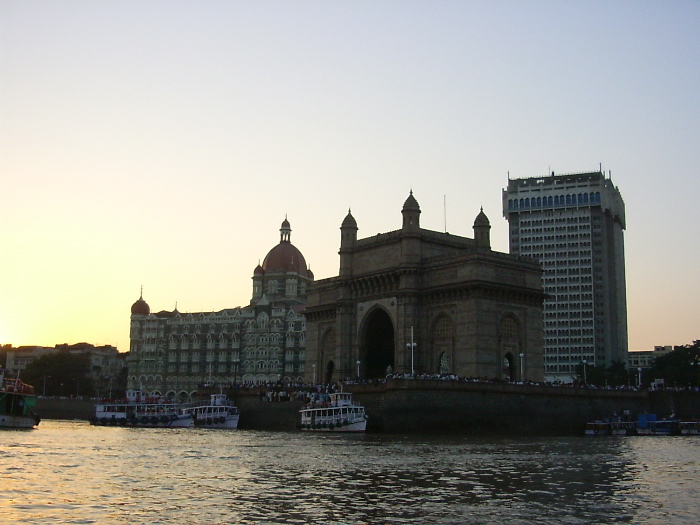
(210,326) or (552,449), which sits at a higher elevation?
(210,326)

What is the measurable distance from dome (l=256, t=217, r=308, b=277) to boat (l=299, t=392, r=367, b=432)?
284 ft

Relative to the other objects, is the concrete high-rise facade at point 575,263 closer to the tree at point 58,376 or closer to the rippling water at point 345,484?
the tree at point 58,376

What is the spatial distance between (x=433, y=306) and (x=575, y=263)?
290 feet

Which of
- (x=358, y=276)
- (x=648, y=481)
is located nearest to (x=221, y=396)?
(x=358, y=276)

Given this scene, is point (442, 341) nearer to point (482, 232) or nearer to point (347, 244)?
point (482, 232)

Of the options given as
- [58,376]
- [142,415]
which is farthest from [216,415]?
[58,376]

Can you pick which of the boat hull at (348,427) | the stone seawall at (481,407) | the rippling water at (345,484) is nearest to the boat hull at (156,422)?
the stone seawall at (481,407)

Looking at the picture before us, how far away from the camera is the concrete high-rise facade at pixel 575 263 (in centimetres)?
16812

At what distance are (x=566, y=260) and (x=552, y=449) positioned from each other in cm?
12065

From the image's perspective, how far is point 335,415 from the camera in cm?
7488

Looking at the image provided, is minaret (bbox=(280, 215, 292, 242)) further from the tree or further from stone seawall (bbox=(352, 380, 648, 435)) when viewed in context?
stone seawall (bbox=(352, 380, 648, 435))

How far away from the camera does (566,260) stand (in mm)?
170375

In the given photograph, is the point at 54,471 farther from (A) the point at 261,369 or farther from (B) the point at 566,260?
(B) the point at 566,260

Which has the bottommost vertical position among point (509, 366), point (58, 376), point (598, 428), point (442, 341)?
point (598, 428)
